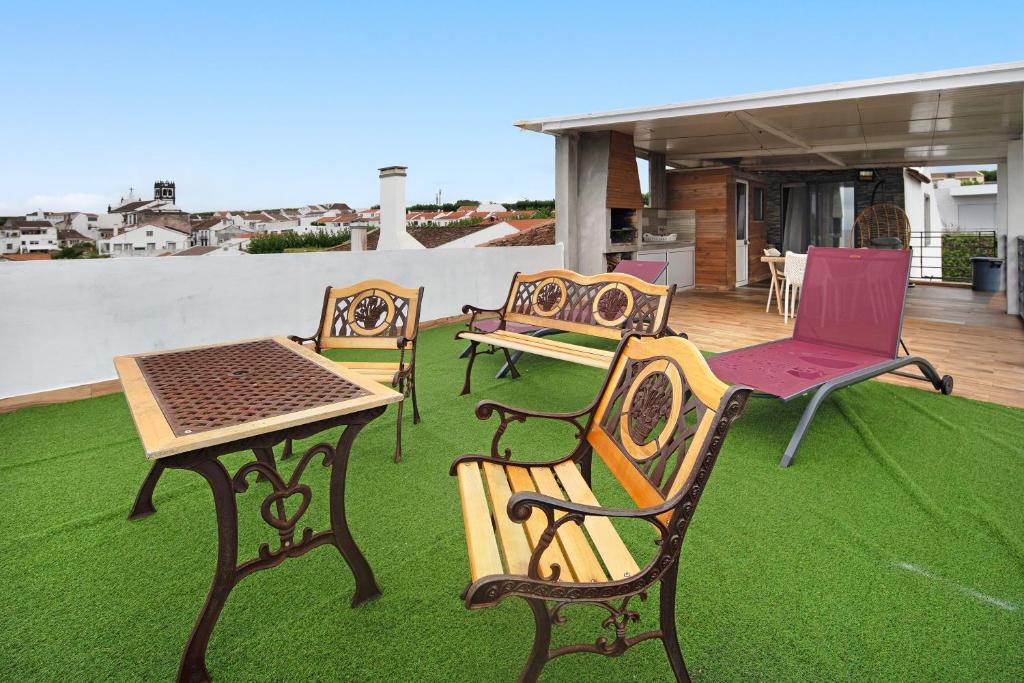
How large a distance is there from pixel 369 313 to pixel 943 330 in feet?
20.0

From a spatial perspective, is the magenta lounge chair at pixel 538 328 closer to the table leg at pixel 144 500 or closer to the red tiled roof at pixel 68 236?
the table leg at pixel 144 500

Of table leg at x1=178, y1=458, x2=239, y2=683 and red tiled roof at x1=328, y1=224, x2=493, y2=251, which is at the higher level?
red tiled roof at x1=328, y1=224, x2=493, y2=251

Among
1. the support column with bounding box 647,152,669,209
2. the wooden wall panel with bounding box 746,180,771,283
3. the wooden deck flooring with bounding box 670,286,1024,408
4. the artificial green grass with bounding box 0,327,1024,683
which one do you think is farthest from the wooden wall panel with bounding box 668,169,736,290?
the artificial green grass with bounding box 0,327,1024,683

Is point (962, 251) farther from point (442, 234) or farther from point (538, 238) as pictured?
point (442, 234)

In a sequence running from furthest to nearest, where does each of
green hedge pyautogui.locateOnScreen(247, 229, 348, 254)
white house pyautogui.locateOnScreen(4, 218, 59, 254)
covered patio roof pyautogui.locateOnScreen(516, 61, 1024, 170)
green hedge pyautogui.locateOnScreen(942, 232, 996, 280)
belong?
1. green hedge pyautogui.locateOnScreen(942, 232, 996, 280)
2. green hedge pyautogui.locateOnScreen(247, 229, 348, 254)
3. covered patio roof pyautogui.locateOnScreen(516, 61, 1024, 170)
4. white house pyautogui.locateOnScreen(4, 218, 59, 254)

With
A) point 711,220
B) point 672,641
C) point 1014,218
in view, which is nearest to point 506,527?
point 672,641

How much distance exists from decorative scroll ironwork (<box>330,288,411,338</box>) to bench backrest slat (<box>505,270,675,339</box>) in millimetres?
1215

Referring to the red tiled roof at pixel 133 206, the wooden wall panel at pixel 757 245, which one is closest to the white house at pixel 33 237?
the red tiled roof at pixel 133 206

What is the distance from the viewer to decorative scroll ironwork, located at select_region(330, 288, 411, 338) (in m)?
3.74

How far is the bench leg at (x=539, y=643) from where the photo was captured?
1381mm

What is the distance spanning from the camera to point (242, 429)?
1749 millimetres

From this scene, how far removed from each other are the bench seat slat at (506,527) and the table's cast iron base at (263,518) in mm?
437

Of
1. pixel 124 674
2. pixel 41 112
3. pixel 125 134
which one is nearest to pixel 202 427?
pixel 124 674

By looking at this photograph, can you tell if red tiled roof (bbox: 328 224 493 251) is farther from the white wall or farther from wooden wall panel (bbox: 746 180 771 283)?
the white wall
